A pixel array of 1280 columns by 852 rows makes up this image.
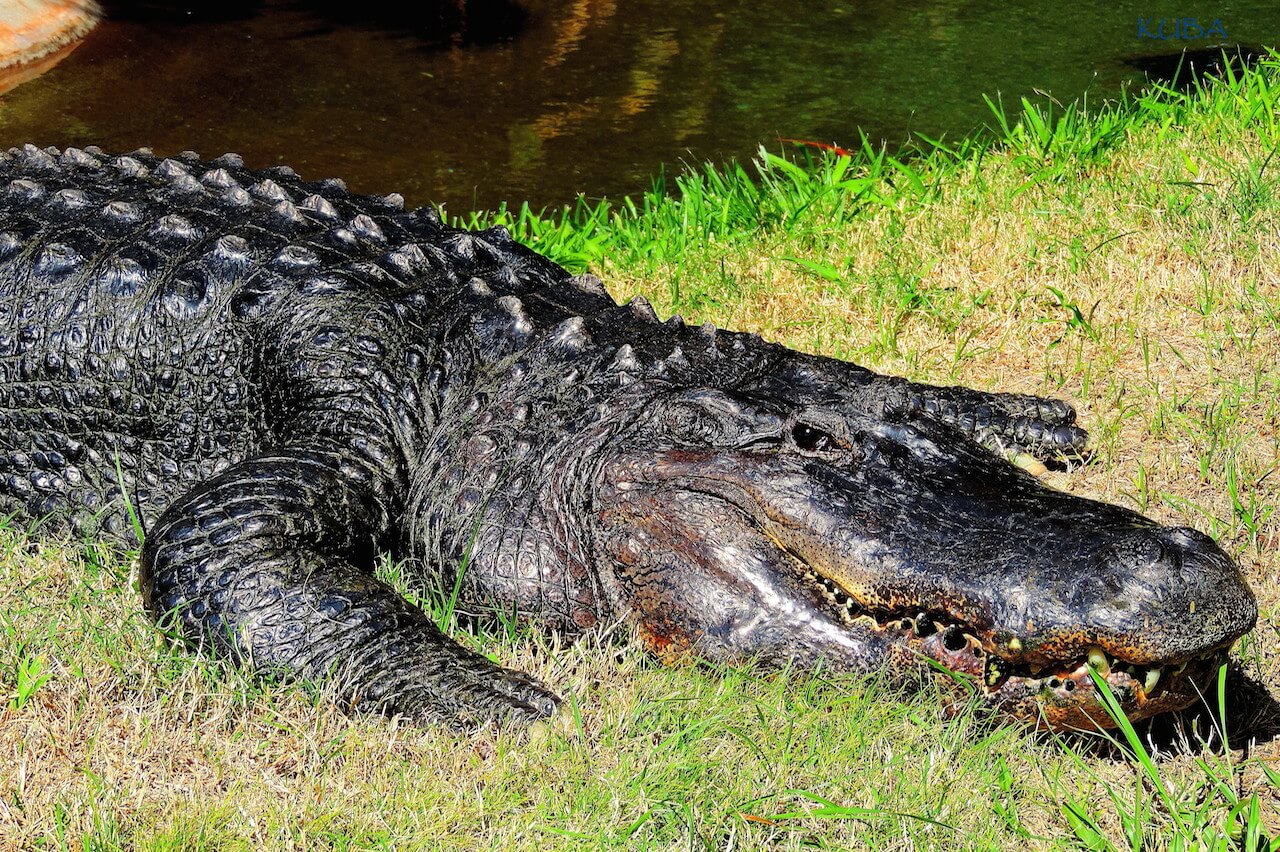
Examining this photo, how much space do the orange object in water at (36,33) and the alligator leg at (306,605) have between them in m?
7.47

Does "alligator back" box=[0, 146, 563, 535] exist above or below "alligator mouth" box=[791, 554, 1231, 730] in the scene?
above

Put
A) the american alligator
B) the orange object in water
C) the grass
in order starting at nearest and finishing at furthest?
1. the grass
2. the american alligator
3. the orange object in water

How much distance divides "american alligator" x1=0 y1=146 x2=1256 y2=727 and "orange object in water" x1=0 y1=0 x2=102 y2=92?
5988mm

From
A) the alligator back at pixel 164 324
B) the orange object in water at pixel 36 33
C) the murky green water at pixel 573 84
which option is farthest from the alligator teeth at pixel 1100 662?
the orange object in water at pixel 36 33

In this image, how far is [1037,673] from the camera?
247cm

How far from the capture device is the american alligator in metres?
2.47

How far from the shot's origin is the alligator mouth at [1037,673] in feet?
7.86

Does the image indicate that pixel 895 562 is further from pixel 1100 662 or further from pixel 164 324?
pixel 164 324

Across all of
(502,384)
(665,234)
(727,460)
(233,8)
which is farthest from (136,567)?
(233,8)

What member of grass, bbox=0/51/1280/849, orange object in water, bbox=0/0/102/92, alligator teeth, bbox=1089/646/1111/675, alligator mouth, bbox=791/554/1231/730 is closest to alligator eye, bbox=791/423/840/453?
alligator mouth, bbox=791/554/1231/730

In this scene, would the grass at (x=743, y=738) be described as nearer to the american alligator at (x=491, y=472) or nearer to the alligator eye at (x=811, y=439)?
the american alligator at (x=491, y=472)

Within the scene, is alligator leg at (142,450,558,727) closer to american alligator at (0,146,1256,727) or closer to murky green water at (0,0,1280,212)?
american alligator at (0,146,1256,727)

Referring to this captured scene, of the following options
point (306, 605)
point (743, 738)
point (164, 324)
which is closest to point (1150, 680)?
point (743, 738)

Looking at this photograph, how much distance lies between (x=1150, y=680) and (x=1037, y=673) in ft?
0.66
